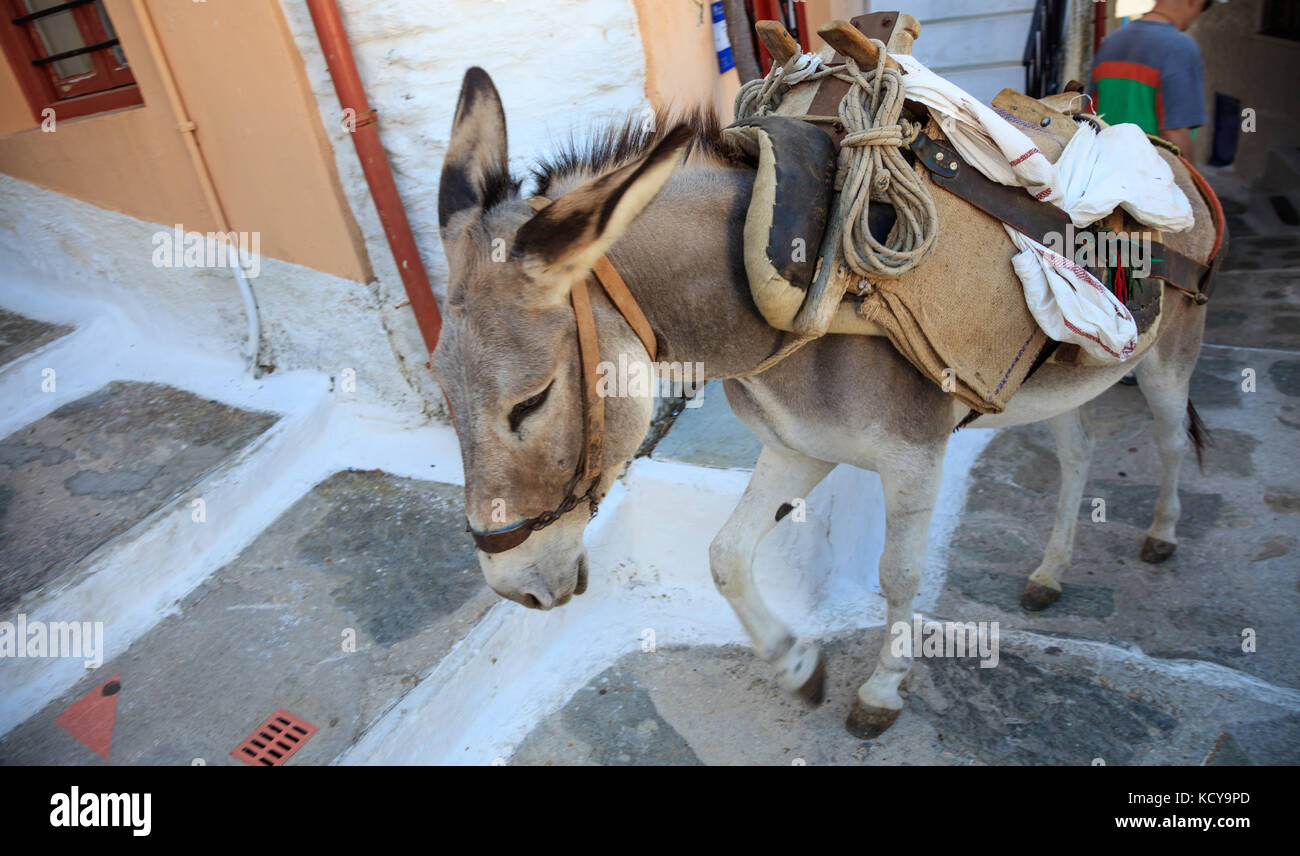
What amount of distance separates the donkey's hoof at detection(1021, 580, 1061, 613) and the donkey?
38.9 inches

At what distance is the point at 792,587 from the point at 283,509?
246 cm

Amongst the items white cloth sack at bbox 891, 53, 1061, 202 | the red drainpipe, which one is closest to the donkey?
white cloth sack at bbox 891, 53, 1061, 202

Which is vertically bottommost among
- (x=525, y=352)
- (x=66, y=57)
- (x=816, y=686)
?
(x=816, y=686)

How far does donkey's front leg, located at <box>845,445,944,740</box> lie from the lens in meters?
2.20

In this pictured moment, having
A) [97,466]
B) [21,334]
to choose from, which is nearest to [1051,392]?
[97,466]

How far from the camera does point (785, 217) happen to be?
5.88 feet

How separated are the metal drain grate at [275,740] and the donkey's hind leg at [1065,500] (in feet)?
9.26

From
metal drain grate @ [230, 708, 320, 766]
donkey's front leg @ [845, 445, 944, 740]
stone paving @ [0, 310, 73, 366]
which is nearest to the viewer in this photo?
donkey's front leg @ [845, 445, 944, 740]

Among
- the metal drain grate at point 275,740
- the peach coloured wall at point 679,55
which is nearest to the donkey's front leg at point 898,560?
the peach coloured wall at point 679,55

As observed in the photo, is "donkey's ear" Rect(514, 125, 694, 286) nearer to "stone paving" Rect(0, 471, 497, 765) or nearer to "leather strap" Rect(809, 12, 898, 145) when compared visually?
"leather strap" Rect(809, 12, 898, 145)

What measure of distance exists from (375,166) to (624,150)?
2.17 metres

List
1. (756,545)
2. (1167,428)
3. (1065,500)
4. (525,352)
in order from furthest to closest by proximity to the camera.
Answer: (1065,500)
(1167,428)
(756,545)
(525,352)

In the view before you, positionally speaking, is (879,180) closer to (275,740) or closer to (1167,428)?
(1167,428)

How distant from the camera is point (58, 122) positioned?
4.43 meters
